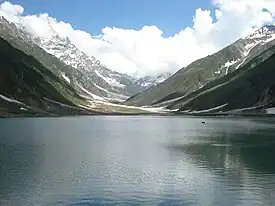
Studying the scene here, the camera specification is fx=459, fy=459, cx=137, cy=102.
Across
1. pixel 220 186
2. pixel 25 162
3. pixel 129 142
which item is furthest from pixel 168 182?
pixel 129 142

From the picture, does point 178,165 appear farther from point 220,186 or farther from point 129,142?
Answer: point 129,142

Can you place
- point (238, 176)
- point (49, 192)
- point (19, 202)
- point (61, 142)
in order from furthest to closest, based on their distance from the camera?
point (61, 142) → point (238, 176) → point (49, 192) → point (19, 202)

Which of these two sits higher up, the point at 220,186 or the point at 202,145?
the point at 202,145

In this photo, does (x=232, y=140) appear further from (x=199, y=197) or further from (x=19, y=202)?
(x=19, y=202)

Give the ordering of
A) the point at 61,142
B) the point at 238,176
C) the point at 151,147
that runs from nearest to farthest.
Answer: the point at 238,176 < the point at 151,147 < the point at 61,142

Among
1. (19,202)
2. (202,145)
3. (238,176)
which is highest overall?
(202,145)

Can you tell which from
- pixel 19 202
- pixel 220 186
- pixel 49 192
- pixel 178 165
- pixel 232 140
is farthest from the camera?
pixel 232 140

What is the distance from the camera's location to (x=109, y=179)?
2292 inches

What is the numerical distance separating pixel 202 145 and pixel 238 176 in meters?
40.0

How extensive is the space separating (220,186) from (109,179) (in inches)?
547

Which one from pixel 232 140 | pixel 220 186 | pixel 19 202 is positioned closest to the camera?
pixel 19 202

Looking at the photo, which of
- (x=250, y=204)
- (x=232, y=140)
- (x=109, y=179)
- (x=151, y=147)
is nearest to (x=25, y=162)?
(x=109, y=179)

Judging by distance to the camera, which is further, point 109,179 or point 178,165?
point 178,165

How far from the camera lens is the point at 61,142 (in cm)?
10562
